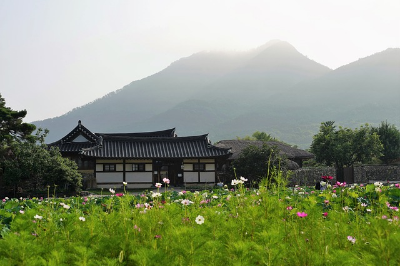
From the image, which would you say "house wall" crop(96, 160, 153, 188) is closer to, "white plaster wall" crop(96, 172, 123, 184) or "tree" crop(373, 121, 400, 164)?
"white plaster wall" crop(96, 172, 123, 184)

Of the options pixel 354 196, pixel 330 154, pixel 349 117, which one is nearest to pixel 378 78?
pixel 349 117

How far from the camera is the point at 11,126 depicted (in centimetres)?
2244

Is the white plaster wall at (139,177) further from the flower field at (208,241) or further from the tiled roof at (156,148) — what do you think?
the flower field at (208,241)

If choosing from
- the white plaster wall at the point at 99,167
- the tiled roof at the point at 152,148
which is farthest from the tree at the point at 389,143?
the white plaster wall at the point at 99,167

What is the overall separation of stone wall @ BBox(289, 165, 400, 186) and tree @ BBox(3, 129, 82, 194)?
15.9 m

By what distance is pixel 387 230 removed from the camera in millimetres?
3309

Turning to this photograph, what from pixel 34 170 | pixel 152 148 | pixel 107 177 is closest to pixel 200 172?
pixel 152 148

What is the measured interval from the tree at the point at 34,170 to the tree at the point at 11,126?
469mm

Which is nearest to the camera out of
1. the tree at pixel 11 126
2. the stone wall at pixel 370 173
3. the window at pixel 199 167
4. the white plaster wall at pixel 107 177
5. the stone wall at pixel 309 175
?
the tree at pixel 11 126

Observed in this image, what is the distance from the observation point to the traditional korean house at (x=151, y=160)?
97.0 feet

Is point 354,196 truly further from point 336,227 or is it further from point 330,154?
point 330,154

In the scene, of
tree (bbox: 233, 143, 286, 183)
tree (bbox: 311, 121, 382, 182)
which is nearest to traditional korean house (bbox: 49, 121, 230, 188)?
tree (bbox: 233, 143, 286, 183)

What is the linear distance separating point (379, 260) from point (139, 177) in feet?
93.0

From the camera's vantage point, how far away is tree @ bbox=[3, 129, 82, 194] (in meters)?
22.2
